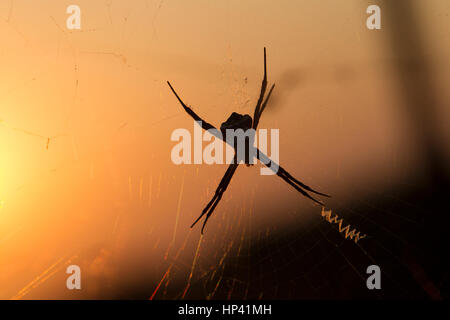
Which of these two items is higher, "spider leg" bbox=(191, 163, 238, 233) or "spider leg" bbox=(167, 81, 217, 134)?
"spider leg" bbox=(167, 81, 217, 134)

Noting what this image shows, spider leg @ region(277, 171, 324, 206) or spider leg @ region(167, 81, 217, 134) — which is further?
spider leg @ region(277, 171, 324, 206)

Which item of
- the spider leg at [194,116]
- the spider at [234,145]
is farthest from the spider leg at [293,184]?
the spider leg at [194,116]

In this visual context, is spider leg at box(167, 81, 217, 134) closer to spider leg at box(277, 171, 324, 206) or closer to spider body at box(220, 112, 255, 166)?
spider body at box(220, 112, 255, 166)

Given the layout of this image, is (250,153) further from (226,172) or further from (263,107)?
(263,107)

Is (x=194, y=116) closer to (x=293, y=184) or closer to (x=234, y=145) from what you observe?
(x=234, y=145)

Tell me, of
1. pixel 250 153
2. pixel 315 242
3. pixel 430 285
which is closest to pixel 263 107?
pixel 250 153

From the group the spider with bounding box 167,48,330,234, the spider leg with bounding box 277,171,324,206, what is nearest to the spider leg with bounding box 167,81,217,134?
the spider with bounding box 167,48,330,234

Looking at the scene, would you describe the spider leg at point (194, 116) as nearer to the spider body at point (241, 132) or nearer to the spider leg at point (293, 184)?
the spider body at point (241, 132)

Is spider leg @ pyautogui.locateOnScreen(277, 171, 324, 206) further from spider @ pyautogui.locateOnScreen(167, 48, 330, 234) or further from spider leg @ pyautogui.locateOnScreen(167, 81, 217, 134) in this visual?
spider leg @ pyautogui.locateOnScreen(167, 81, 217, 134)

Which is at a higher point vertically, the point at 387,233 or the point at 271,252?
the point at 387,233
